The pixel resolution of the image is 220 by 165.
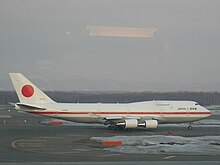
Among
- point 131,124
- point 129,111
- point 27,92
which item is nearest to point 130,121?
point 131,124

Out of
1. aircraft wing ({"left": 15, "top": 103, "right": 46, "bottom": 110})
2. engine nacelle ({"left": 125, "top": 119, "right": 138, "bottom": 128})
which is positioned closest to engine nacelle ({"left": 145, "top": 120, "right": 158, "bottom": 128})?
engine nacelle ({"left": 125, "top": 119, "right": 138, "bottom": 128})

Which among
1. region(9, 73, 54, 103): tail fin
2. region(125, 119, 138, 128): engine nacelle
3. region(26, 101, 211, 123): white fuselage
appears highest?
region(9, 73, 54, 103): tail fin

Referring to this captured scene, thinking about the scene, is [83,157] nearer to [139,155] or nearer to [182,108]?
[139,155]

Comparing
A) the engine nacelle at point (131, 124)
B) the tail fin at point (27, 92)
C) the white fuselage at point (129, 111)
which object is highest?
the tail fin at point (27, 92)

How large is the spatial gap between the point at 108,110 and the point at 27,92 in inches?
220

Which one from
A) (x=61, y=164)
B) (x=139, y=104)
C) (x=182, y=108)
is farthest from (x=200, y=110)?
(x=61, y=164)

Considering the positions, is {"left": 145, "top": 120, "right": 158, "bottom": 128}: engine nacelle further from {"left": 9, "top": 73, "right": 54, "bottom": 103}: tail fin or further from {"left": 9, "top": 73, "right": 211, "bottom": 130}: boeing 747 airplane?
{"left": 9, "top": 73, "right": 54, "bottom": 103}: tail fin

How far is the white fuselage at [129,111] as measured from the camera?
27.9 metres

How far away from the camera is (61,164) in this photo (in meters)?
10.6

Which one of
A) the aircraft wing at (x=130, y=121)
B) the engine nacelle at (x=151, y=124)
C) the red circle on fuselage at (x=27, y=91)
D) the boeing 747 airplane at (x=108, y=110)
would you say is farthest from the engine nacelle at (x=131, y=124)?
the red circle on fuselage at (x=27, y=91)

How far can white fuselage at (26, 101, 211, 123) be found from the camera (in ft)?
91.5

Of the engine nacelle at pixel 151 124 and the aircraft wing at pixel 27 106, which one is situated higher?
the aircraft wing at pixel 27 106

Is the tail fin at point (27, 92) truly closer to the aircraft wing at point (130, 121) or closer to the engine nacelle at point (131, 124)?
the aircraft wing at point (130, 121)

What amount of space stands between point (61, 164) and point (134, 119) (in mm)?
16624
